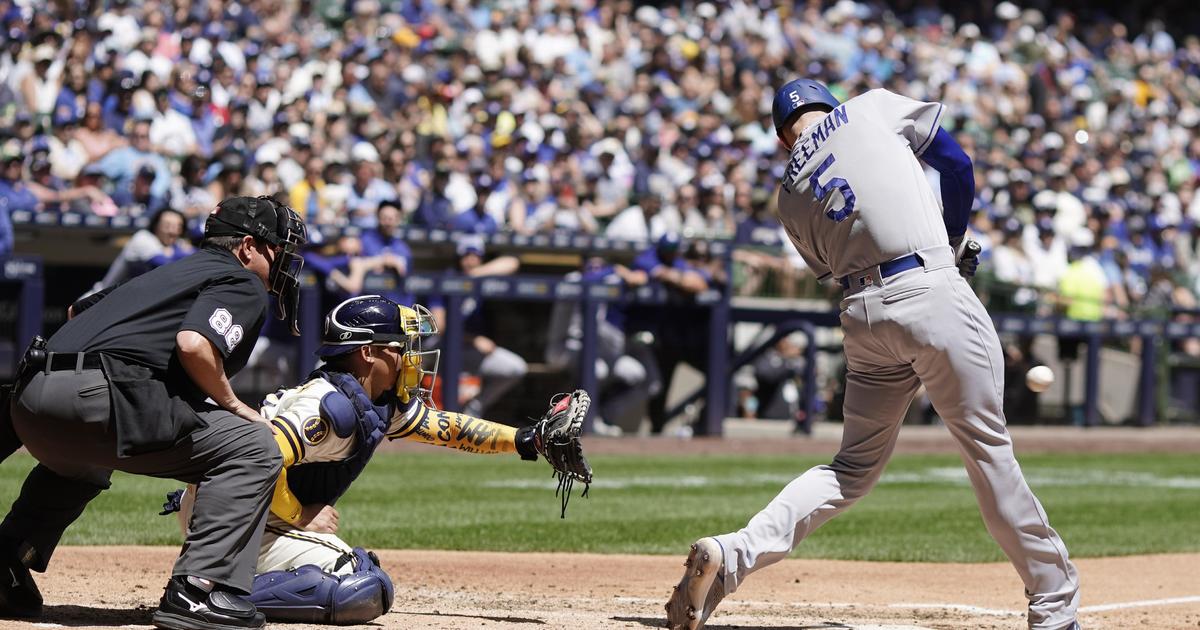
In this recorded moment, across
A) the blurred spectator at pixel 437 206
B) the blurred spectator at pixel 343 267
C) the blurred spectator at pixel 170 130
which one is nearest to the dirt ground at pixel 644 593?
the blurred spectator at pixel 343 267

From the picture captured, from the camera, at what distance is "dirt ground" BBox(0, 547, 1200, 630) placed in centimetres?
540

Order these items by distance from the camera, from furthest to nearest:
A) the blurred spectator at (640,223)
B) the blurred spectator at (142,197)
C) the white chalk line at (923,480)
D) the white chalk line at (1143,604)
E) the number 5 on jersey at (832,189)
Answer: the blurred spectator at (640,223) < the blurred spectator at (142,197) < the white chalk line at (923,480) < the white chalk line at (1143,604) < the number 5 on jersey at (832,189)

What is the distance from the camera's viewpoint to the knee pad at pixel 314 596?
4.98m

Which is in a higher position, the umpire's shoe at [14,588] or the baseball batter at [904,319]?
the baseball batter at [904,319]

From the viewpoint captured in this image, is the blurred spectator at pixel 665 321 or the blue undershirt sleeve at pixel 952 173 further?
the blurred spectator at pixel 665 321

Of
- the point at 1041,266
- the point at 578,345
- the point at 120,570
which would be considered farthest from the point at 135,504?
the point at 1041,266

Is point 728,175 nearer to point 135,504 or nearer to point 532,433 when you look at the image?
point 135,504

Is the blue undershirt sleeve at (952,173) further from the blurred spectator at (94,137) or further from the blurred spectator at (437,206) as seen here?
the blurred spectator at (94,137)

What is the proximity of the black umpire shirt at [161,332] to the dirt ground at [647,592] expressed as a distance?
2.51ft

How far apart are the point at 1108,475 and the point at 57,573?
9325 mm

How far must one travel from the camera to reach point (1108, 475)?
12914mm

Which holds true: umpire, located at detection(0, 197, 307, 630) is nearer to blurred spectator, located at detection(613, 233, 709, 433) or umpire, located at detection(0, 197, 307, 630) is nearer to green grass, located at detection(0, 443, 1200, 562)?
green grass, located at detection(0, 443, 1200, 562)

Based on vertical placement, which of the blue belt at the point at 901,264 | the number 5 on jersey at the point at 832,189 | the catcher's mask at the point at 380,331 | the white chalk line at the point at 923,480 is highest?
the number 5 on jersey at the point at 832,189

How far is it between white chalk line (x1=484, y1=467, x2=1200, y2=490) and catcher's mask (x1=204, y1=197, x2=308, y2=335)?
5.60 meters
